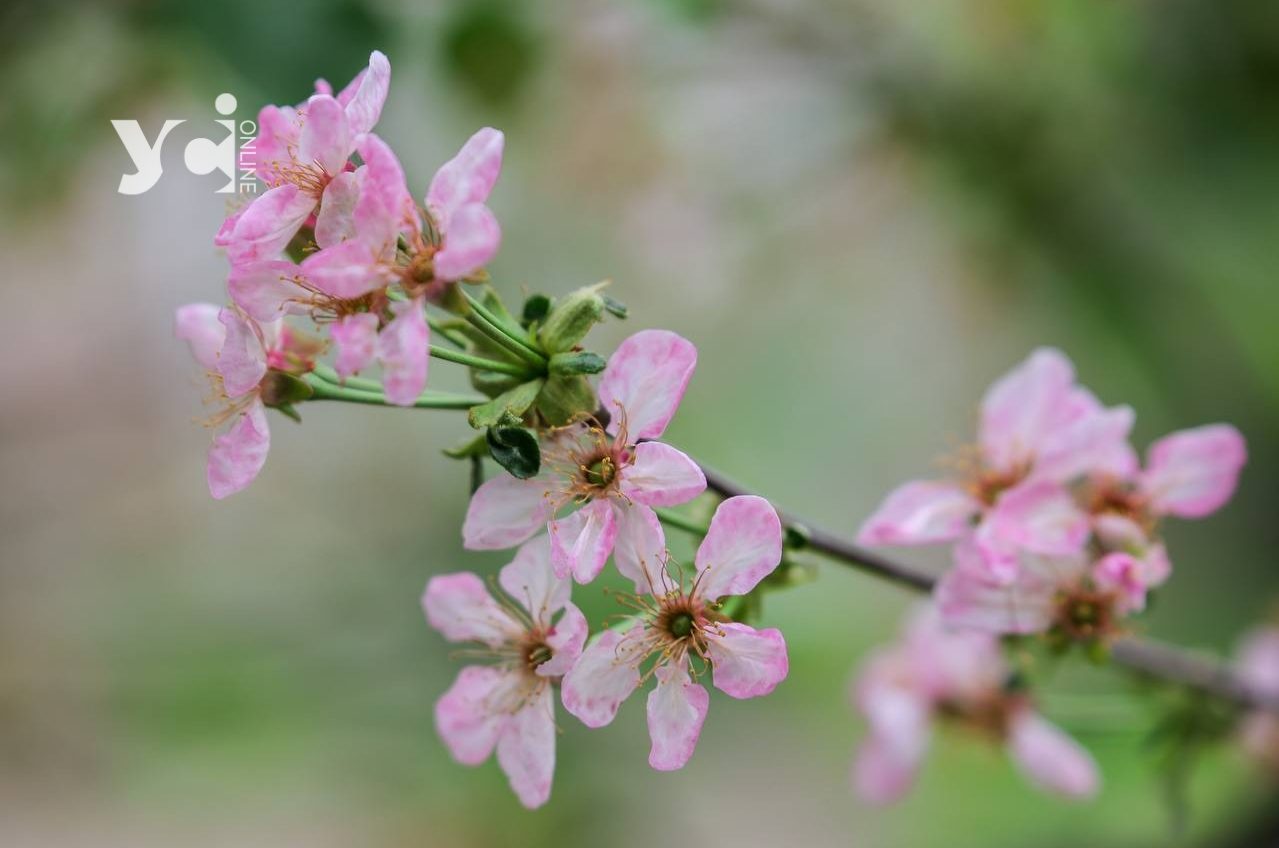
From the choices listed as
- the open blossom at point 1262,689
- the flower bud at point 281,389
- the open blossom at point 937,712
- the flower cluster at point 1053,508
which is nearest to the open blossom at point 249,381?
the flower bud at point 281,389

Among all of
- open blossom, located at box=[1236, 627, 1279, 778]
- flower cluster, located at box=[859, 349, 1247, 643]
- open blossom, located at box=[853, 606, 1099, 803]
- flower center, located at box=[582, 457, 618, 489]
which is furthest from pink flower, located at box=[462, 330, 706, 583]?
open blossom, located at box=[1236, 627, 1279, 778]

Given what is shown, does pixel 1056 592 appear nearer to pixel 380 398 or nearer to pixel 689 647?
pixel 689 647

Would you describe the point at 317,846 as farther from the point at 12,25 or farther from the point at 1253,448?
the point at 1253,448

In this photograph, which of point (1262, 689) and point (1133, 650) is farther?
point (1262, 689)

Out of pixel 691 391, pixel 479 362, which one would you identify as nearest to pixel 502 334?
pixel 479 362

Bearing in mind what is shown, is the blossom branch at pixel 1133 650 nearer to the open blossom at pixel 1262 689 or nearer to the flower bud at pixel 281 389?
the open blossom at pixel 1262 689

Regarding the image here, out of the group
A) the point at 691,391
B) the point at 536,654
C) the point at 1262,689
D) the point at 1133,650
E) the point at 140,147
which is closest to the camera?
the point at 536,654

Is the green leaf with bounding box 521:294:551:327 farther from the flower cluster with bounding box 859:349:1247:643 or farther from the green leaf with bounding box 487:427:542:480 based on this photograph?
the flower cluster with bounding box 859:349:1247:643
